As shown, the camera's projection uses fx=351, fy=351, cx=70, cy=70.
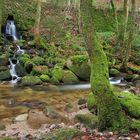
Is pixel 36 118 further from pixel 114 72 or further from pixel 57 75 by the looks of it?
pixel 114 72

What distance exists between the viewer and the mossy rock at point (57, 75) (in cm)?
1647

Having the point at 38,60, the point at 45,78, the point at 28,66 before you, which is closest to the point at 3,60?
the point at 28,66

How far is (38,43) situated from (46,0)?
11515mm

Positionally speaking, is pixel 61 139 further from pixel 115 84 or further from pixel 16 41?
pixel 16 41

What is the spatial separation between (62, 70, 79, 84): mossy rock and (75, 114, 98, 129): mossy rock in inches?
283

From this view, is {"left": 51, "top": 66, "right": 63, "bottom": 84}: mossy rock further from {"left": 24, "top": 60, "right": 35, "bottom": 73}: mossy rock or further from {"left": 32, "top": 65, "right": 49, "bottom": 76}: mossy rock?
{"left": 24, "top": 60, "right": 35, "bottom": 73}: mossy rock

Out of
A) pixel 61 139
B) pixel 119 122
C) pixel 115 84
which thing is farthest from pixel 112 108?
pixel 115 84

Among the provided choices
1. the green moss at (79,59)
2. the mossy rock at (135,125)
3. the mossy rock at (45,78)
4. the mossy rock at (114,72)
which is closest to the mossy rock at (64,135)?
the mossy rock at (135,125)

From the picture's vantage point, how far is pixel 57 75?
55.0 ft

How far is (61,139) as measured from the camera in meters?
6.93

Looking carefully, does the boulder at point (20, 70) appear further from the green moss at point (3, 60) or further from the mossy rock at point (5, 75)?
the green moss at point (3, 60)

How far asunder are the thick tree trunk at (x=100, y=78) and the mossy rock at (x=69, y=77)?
9.47 metres

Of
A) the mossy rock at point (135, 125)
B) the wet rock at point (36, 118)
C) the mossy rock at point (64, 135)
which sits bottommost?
the wet rock at point (36, 118)

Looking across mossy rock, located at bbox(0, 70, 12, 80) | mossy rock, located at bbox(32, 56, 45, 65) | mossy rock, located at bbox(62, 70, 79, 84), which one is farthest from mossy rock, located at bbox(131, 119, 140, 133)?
mossy rock, located at bbox(32, 56, 45, 65)
